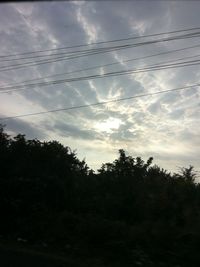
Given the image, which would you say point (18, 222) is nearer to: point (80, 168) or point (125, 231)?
point (125, 231)

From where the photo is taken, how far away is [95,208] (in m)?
23.7

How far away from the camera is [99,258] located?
1594cm

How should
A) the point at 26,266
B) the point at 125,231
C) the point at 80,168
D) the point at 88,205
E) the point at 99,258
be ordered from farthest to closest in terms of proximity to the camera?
the point at 80,168, the point at 88,205, the point at 125,231, the point at 99,258, the point at 26,266

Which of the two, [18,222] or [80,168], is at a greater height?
[80,168]

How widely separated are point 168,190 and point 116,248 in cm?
745

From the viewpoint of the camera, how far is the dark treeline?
17.0 m

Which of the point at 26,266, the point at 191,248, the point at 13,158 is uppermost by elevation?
the point at 13,158

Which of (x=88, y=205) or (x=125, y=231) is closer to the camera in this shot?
(x=125, y=231)

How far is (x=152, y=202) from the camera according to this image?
2230 centimetres

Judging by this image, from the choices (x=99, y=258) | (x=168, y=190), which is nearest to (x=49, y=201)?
(x=168, y=190)

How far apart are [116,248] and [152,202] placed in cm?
587

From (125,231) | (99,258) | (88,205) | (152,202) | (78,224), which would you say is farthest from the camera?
(88,205)

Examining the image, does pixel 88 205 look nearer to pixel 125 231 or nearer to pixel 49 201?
pixel 49 201

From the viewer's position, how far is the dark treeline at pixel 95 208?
A: 671 inches
